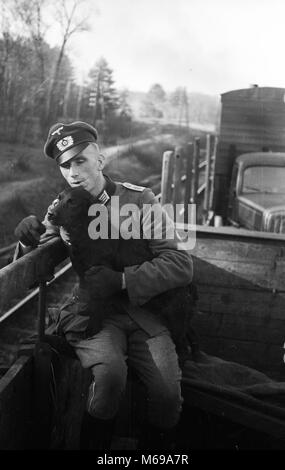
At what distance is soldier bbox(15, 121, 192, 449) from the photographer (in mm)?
2410

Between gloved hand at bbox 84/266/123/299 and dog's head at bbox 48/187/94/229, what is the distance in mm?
257

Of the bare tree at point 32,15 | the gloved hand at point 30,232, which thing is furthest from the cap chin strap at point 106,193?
the bare tree at point 32,15

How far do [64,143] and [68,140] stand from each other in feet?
0.09

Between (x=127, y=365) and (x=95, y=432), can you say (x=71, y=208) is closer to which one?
(x=127, y=365)

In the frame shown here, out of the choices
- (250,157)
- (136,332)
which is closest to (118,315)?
(136,332)

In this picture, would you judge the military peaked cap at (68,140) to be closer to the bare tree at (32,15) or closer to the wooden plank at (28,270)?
the wooden plank at (28,270)

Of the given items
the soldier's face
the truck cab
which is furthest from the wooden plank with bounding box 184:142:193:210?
the soldier's face

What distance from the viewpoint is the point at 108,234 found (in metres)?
2.66

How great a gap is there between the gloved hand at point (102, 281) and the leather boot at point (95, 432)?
57 centimetres

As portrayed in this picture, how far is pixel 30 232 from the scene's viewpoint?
253cm
